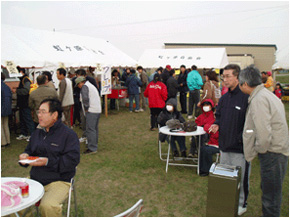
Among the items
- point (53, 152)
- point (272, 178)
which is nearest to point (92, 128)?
point (53, 152)

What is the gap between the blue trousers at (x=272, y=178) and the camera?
2744 mm

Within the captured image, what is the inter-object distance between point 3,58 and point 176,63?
11.7 metres

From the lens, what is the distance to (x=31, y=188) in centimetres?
251

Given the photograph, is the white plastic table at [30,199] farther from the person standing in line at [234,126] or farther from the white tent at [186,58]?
the white tent at [186,58]

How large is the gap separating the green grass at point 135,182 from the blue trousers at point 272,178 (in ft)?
2.36

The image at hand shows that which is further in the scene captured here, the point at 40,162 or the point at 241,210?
the point at 241,210

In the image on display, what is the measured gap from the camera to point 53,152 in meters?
2.87

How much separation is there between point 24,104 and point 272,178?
→ 6.24 meters

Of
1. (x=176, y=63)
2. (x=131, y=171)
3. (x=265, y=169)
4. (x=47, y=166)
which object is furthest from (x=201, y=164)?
(x=176, y=63)

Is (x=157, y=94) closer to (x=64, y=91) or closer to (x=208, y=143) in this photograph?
(x=64, y=91)

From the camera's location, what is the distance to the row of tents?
7.21m

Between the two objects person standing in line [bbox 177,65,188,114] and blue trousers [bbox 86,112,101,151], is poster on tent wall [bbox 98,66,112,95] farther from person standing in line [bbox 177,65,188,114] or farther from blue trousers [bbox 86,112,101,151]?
blue trousers [bbox 86,112,101,151]

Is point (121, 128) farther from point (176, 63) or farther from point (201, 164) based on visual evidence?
point (176, 63)

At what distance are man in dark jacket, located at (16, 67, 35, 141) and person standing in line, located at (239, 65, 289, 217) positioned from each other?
228 inches
